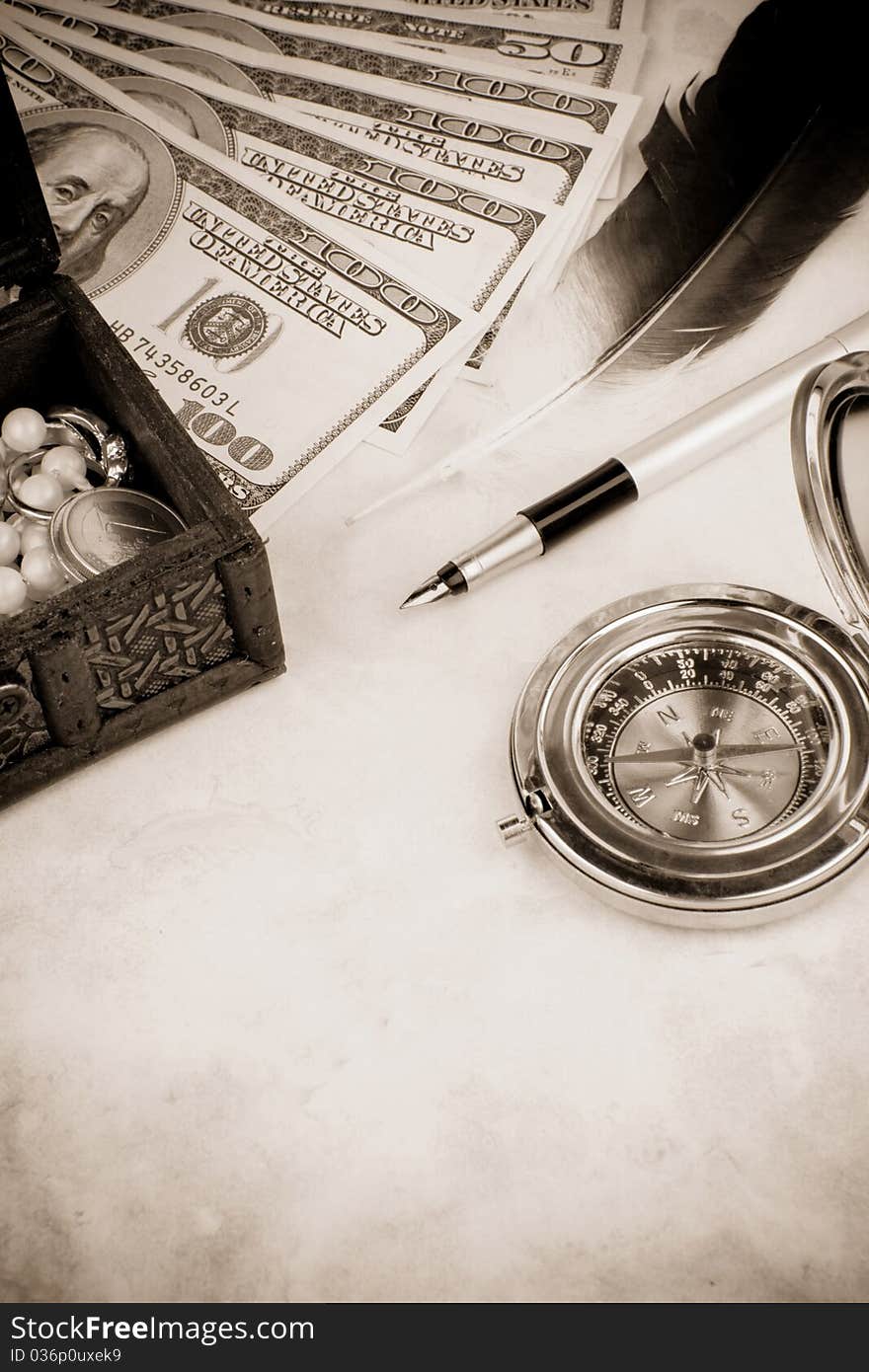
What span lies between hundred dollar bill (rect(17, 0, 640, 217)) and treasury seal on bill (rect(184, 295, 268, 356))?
0.91 ft

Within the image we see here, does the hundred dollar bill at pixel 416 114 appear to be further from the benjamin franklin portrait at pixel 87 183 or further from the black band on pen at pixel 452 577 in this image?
the black band on pen at pixel 452 577

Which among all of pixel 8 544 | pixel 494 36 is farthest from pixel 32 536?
pixel 494 36

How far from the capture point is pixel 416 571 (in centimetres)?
110

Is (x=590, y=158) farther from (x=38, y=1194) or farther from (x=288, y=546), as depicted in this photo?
(x=38, y=1194)

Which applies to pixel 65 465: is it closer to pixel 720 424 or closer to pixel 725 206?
pixel 720 424

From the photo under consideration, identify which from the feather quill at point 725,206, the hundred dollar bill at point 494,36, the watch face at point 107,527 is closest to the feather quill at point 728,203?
the feather quill at point 725,206

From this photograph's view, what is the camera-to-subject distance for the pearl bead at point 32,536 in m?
1.00

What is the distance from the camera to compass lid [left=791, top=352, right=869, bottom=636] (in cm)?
90

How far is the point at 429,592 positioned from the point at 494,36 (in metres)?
0.78

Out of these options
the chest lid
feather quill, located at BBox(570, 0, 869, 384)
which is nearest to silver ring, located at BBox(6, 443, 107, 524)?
the chest lid

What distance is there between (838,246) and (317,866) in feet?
2.74

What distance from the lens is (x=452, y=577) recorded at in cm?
105

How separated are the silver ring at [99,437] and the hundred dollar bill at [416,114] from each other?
0.54 m

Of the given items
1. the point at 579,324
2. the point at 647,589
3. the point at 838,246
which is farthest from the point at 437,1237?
the point at 838,246
